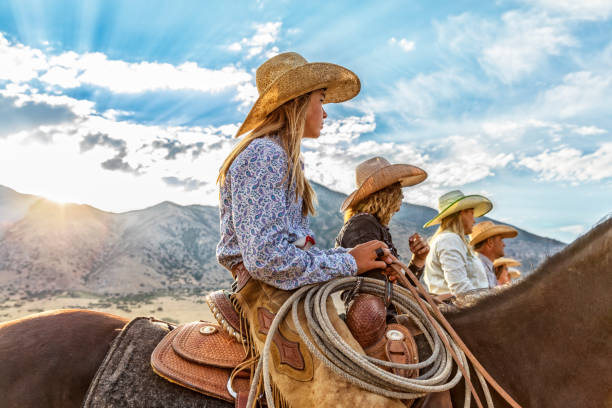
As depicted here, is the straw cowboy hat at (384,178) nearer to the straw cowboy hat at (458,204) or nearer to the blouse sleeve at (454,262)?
the blouse sleeve at (454,262)

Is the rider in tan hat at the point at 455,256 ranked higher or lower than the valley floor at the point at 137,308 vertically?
higher

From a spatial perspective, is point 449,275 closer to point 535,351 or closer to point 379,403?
point 535,351

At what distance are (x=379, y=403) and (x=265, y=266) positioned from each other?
2.43 ft

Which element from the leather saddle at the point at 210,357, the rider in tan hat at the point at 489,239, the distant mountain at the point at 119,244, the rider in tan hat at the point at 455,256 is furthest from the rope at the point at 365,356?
the distant mountain at the point at 119,244

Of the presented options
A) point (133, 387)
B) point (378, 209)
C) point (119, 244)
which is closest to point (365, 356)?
point (133, 387)

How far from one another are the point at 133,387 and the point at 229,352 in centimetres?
46

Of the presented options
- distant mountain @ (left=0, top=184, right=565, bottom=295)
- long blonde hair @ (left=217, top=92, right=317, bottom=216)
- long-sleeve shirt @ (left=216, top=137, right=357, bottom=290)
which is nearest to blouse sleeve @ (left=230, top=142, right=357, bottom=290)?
long-sleeve shirt @ (left=216, top=137, right=357, bottom=290)

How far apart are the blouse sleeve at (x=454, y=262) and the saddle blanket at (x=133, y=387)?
3.37 metres

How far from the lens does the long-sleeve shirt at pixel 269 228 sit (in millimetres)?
1813

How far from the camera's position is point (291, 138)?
2148mm

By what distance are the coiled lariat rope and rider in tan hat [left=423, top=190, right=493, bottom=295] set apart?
2.46 m

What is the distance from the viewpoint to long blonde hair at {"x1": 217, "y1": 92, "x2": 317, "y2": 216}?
2.08 meters

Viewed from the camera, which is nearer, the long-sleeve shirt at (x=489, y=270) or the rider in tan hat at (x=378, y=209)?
the rider in tan hat at (x=378, y=209)

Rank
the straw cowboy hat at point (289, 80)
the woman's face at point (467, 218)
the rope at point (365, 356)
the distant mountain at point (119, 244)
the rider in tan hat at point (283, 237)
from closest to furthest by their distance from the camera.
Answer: the rope at point (365, 356)
the rider in tan hat at point (283, 237)
the straw cowboy hat at point (289, 80)
the woman's face at point (467, 218)
the distant mountain at point (119, 244)
